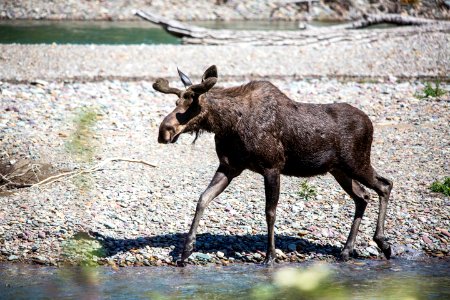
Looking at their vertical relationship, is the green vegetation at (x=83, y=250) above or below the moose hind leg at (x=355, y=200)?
below

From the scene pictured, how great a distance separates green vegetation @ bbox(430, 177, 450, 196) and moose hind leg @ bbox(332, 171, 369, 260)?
1729 mm

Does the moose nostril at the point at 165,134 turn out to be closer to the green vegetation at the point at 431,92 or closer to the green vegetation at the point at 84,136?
the green vegetation at the point at 84,136

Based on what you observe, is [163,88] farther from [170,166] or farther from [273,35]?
[273,35]

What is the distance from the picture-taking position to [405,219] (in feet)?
32.3

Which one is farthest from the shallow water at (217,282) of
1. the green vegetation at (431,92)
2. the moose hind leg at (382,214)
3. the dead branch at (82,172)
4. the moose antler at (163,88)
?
the green vegetation at (431,92)

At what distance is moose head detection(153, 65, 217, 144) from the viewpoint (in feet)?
27.3

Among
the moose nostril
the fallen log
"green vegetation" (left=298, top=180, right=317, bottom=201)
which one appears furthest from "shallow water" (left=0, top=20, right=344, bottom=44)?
the moose nostril

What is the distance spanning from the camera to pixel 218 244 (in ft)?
30.1

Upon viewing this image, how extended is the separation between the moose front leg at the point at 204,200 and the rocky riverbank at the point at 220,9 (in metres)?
22.2

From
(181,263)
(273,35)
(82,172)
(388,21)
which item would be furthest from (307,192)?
(388,21)

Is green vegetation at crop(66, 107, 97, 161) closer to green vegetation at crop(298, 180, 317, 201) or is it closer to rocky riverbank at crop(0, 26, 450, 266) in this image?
rocky riverbank at crop(0, 26, 450, 266)

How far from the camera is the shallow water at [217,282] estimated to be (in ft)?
26.1

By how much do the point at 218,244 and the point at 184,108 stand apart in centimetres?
162

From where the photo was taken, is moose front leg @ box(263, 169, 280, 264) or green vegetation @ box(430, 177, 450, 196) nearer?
moose front leg @ box(263, 169, 280, 264)
